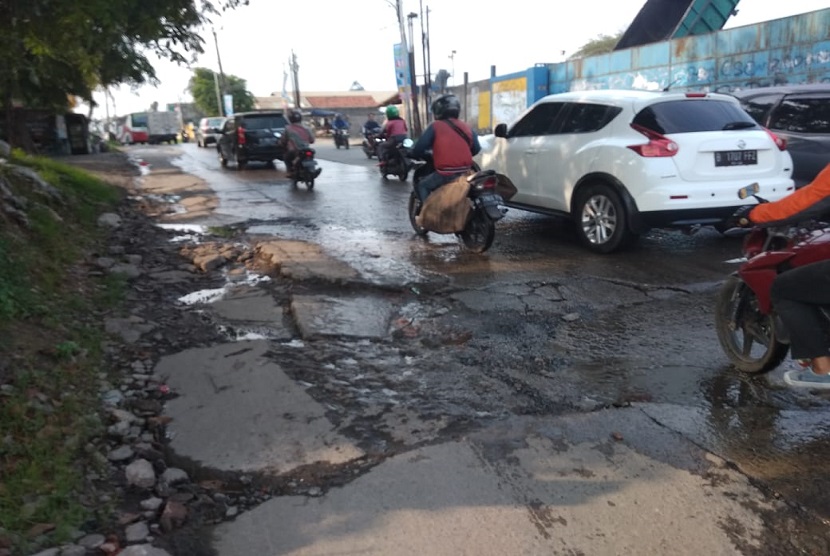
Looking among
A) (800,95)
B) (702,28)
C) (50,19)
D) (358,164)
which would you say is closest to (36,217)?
(50,19)

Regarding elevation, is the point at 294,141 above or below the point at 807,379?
above

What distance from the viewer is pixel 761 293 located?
395 cm

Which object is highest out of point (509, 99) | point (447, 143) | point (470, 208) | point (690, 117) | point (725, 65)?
point (725, 65)

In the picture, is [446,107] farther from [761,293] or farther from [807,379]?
[807,379]

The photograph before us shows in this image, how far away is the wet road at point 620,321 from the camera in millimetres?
3520

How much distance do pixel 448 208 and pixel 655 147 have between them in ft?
7.23

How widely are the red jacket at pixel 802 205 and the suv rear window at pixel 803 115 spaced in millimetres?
5534

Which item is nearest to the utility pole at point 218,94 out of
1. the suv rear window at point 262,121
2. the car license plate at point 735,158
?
the suv rear window at point 262,121

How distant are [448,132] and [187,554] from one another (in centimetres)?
597

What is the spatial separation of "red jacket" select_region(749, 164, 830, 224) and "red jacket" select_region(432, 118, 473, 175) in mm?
4499

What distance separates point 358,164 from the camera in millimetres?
22047

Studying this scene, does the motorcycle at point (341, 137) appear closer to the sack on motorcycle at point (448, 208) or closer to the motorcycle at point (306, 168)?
the motorcycle at point (306, 168)

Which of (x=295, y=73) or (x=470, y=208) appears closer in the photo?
(x=470, y=208)

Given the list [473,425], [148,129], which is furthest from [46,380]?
[148,129]
